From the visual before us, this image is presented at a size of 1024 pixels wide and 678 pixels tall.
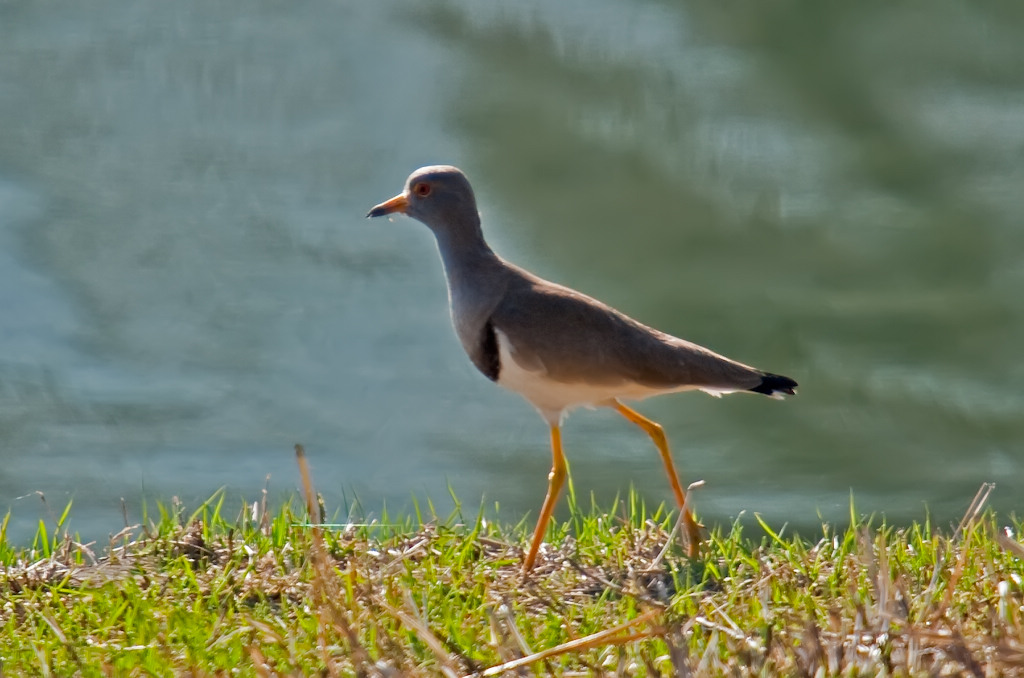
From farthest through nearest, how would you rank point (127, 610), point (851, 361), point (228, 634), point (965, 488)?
point (851, 361), point (965, 488), point (127, 610), point (228, 634)

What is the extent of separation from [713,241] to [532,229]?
3.42ft

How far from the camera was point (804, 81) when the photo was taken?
836 cm

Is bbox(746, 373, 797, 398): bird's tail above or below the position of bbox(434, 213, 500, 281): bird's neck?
below

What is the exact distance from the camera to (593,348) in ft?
16.5

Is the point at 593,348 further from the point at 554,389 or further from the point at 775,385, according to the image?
the point at 775,385

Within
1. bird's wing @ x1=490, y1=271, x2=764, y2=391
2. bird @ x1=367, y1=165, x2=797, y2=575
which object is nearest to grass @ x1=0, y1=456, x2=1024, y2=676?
bird @ x1=367, y1=165, x2=797, y2=575

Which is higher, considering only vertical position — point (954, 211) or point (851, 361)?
point (954, 211)

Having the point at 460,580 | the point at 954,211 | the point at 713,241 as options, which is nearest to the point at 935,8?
the point at 954,211

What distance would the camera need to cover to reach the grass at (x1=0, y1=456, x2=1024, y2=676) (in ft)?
11.0

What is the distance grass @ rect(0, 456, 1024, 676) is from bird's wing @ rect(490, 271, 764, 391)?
539mm

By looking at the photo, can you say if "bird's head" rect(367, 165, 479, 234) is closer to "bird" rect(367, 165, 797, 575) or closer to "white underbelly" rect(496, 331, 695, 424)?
"bird" rect(367, 165, 797, 575)

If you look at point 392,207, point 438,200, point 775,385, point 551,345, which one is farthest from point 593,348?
point 392,207

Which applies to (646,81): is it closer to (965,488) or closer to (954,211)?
(954,211)

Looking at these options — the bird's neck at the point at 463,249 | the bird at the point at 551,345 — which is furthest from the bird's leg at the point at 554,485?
the bird's neck at the point at 463,249
